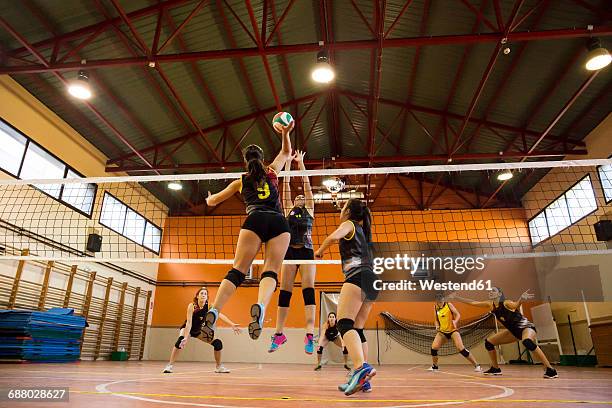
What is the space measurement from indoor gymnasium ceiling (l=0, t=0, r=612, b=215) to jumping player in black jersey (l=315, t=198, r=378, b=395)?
19.9ft

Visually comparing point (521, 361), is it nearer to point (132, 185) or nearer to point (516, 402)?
point (516, 402)

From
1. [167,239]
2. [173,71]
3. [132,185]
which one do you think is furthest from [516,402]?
[167,239]

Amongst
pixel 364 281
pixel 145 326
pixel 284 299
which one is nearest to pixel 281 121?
pixel 364 281

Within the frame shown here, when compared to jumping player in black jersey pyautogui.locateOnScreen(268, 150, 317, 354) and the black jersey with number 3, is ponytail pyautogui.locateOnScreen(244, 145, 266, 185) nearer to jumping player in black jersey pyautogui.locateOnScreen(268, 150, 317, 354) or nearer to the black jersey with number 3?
the black jersey with number 3

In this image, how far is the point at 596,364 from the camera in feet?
41.5

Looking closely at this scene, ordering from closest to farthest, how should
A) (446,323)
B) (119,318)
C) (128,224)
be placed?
(446,323) < (119,318) < (128,224)

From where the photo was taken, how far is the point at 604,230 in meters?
11.6

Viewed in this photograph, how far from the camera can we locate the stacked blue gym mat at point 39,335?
30.9ft

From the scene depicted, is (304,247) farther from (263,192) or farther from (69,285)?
(69,285)

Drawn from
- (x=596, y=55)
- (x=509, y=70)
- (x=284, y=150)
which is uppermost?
(x=509, y=70)

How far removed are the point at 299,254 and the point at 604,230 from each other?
10232 mm

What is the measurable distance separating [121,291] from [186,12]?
10212mm

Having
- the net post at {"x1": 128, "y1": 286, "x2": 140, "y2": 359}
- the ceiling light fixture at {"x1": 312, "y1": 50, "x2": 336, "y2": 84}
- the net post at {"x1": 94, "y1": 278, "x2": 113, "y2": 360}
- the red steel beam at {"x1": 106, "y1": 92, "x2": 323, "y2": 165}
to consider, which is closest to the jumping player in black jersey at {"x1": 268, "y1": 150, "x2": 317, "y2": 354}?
the ceiling light fixture at {"x1": 312, "y1": 50, "x2": 336, "y2": 84}

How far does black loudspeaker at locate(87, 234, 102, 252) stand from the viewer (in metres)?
13.4
